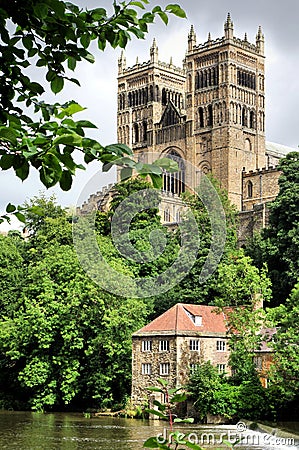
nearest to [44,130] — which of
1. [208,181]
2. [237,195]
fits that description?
[208,181]

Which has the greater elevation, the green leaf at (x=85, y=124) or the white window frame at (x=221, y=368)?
the green leaf at (x=85, y=124)

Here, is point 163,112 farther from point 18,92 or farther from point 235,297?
point 18,92

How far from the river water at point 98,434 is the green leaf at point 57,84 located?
69.1 ft

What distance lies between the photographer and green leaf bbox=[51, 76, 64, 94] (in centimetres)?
476

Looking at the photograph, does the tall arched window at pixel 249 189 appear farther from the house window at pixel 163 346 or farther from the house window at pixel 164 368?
the house window at pixel 164 368

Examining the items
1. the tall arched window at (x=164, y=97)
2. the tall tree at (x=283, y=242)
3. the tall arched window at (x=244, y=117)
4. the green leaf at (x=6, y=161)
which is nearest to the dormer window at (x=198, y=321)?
the tall tree at (x=283, y=242)

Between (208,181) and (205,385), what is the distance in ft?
122

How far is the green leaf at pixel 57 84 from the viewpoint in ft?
15.6

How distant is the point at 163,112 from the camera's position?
→ 331ft


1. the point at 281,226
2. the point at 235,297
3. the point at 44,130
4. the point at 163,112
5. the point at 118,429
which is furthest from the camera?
the point at 163,112

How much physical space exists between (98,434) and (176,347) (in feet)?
32.8

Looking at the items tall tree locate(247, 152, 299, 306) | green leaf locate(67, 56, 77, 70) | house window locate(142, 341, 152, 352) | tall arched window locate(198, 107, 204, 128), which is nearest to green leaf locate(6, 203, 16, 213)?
green leaf locate(67, 56, 77, 70)

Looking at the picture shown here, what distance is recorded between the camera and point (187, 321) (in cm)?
4216

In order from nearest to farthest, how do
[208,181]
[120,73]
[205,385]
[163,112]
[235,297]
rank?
[205,385], [235,297], [208,181], [163,112], [120,73]
